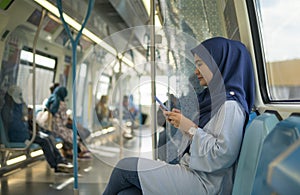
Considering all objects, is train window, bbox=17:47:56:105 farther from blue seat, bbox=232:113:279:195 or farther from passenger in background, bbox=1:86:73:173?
blue seat, bbox=232:113:279:195

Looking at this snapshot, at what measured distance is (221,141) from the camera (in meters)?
1.46

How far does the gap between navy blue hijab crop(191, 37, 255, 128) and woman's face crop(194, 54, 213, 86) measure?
20 millimetres

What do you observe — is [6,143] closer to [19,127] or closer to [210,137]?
[19,127]

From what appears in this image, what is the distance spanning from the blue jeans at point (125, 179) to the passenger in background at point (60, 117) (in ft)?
12.8

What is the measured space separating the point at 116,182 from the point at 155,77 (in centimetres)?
72

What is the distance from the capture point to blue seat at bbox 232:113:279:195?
1177 mm

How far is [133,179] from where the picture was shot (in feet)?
5.42

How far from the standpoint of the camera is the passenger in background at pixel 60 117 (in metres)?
5.37

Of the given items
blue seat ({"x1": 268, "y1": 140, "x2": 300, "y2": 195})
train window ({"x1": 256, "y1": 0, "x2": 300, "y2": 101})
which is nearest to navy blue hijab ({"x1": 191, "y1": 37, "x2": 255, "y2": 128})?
train window ({"x1": 256, "y1": 0, "x2": 300, "y2": 101})

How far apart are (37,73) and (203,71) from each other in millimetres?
4914

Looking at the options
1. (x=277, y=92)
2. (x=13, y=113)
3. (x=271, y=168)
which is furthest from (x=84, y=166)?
(x=271, y=168)

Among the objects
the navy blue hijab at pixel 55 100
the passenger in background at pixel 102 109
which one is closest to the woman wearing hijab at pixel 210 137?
the passenger in background at pixel 102 109

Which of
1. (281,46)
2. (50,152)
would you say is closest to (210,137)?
(281,46)

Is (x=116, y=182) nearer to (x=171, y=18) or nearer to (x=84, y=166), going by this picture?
(x=171, y=18)
